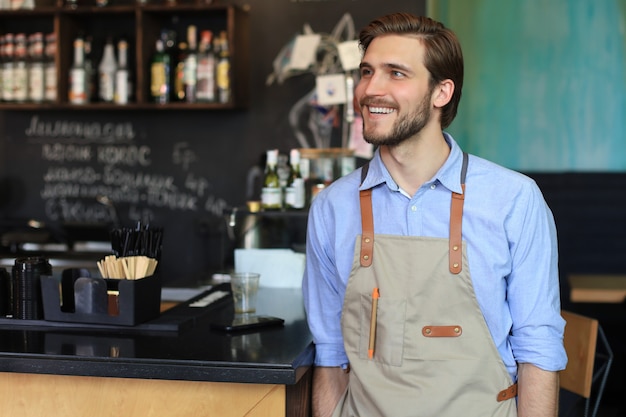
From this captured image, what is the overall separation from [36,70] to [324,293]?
128 inches

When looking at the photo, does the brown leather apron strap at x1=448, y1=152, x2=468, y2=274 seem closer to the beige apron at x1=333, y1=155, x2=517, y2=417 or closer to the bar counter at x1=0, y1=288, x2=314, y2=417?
the beige apron at x1=333, y1=155, x2=517, y2=417

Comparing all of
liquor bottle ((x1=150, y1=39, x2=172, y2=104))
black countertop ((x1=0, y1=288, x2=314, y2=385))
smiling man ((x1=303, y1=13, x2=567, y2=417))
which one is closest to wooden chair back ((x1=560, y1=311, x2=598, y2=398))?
smiling man ((x1=303, y1=13, x2=567, y2=417))

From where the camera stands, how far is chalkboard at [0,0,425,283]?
15.6 feet

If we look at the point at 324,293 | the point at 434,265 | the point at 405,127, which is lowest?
the point at 324,293

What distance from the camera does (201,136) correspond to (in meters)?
Answer: 4.90

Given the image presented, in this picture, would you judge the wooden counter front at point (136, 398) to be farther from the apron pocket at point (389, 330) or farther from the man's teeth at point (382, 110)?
the man's teeth at point (382, 110)

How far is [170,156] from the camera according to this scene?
4.95 metres

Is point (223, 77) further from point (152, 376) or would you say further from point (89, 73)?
point (152, 376)

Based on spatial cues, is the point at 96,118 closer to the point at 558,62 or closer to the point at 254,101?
the point at 254,101

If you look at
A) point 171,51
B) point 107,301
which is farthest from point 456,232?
point 171,51

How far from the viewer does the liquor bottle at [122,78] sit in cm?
468

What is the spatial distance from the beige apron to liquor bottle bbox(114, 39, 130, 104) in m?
3.07

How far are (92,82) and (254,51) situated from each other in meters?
0.92

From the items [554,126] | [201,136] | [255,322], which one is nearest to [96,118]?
[201,136]
